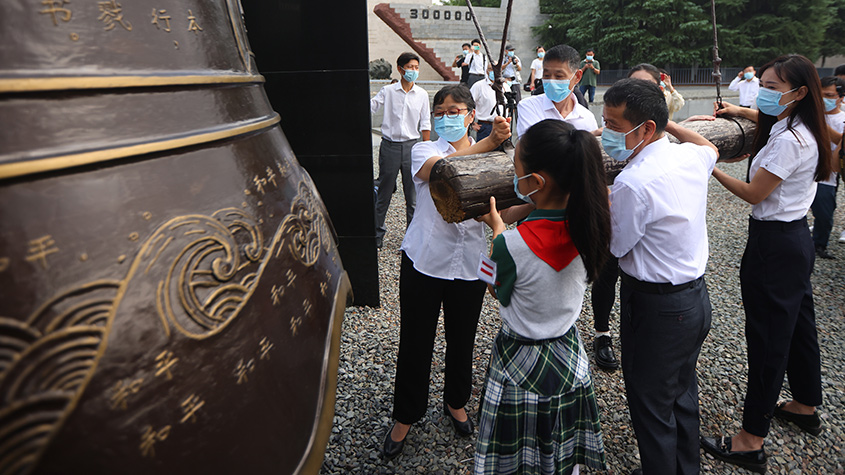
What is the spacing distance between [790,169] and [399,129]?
4182mm

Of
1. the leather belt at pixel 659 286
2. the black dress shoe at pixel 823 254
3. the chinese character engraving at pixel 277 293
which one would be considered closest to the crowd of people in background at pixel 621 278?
the leather belt at pixel 659 286

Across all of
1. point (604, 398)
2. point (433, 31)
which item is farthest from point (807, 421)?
point (433, 31)

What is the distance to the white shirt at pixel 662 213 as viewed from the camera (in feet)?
6.28

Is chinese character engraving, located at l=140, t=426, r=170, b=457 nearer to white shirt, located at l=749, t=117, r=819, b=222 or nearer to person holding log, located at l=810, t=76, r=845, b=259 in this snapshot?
white shirt, located at l=749, t=117, r=819, b=222

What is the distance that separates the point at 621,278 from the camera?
2168 mm

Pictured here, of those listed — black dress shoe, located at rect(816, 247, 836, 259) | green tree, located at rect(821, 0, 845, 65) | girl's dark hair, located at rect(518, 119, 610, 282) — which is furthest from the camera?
green tree, located at rect(821, 0, 845, 65)

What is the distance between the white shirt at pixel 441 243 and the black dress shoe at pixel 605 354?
5.46ft

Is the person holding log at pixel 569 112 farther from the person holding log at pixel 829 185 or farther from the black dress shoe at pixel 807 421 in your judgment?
the person holding log at pixel 829 185

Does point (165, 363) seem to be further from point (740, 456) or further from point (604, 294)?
point (604, 294)

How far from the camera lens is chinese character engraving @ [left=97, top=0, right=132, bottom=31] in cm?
76

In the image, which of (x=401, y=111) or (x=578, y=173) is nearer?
(x=578, y=173)

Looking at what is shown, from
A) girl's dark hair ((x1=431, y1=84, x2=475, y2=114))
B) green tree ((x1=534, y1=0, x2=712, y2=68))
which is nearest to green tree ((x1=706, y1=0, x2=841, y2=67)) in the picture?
green tree ((x1=534, y1=0, x2=712, y2=68))

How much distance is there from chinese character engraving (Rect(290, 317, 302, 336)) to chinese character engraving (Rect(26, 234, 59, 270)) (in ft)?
1.27

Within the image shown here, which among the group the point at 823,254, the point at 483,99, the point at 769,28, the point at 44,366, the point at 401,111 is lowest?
the point at 823,254
